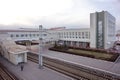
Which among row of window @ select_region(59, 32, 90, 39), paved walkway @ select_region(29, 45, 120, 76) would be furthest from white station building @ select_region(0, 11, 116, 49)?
paved walkway @ select_region(29, 45, 120, 76)

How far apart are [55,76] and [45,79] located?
1.55 m

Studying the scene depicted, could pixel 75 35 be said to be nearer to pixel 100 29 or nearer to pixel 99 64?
pixel 100 29

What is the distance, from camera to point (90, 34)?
3878 centimetres

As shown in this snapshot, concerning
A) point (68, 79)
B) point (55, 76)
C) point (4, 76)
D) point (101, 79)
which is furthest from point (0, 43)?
point (101, 79)

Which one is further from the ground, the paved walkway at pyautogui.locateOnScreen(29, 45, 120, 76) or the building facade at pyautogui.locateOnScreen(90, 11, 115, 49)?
the building facade at pyautogui.locateOnScreen(90, 11, 115, 49)

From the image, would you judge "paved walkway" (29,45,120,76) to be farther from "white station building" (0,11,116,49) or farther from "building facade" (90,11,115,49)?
"white station building" (0,11,116,49)

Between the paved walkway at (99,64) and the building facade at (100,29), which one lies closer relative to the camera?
the paved walkway at (99,64)

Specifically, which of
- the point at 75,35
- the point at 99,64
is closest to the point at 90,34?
the point at 75,35

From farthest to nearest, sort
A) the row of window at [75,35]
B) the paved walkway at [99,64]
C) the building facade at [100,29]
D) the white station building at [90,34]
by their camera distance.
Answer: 1. the row of window at [75,35]
2. the white station building at [90,34]
3. the building facade at [100,29]
4. the paved walkway at [99,64]

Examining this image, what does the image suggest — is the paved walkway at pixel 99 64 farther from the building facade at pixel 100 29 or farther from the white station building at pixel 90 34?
the white station building at pixel 90 34

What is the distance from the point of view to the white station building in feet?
117

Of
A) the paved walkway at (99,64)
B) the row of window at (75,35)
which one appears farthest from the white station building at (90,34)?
the paved walkway at (99,64)

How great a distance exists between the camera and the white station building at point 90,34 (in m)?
35.5

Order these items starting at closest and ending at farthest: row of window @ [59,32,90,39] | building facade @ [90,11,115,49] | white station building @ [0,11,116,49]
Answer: building facade @ [90,11,115,49] → white station building @ [0,11,116,49] → row of window @ [59,32,90,39]
